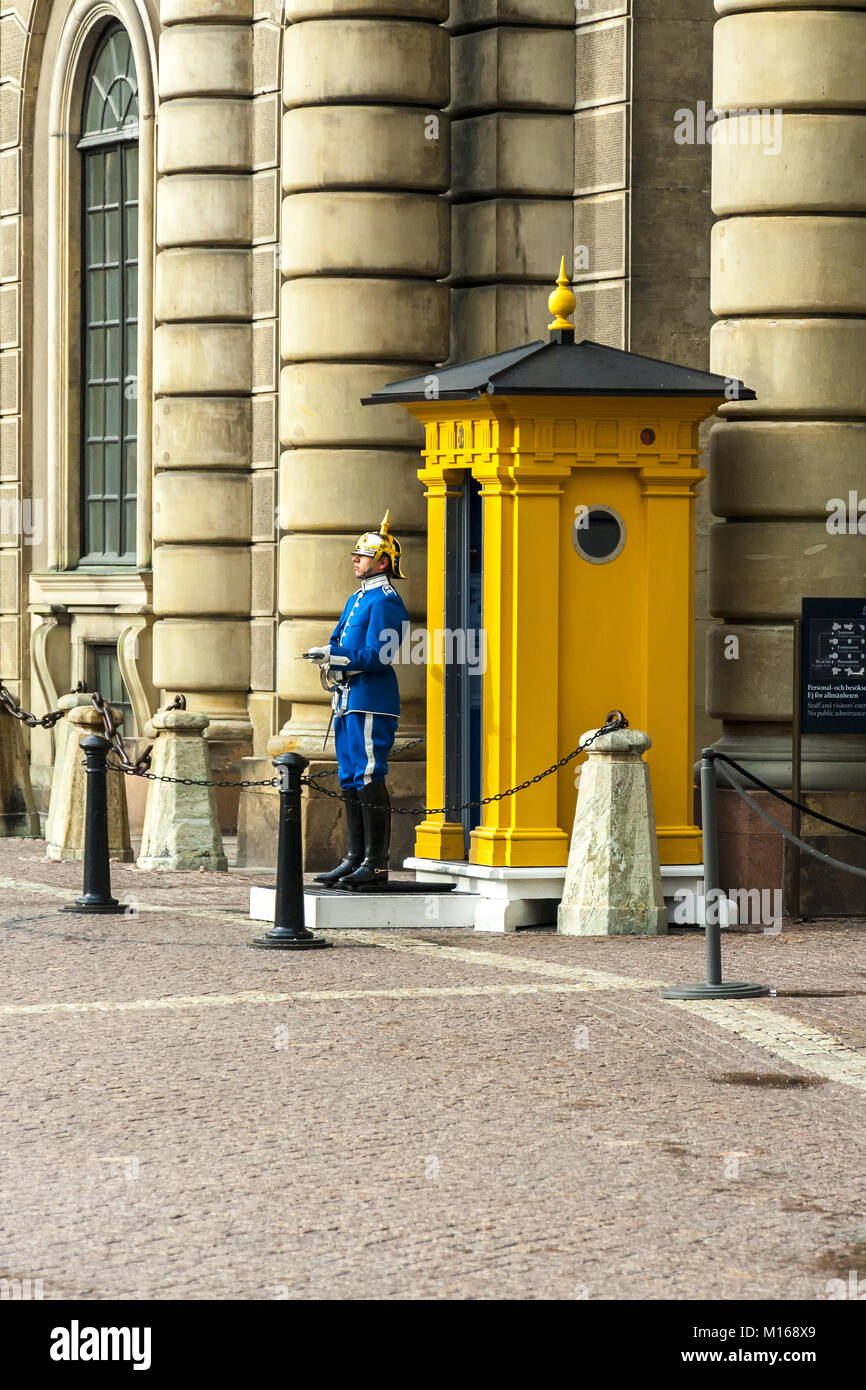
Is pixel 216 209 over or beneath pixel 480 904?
over

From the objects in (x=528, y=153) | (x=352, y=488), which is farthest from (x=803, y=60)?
(x=352, y=488)

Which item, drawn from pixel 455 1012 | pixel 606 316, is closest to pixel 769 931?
pixel 455 1012

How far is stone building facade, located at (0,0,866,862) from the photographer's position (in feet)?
43.0

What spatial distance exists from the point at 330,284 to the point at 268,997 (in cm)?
681

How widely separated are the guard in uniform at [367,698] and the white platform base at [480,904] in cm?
21

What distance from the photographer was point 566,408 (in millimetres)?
12328

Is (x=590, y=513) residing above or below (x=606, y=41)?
below

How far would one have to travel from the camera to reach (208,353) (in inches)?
709

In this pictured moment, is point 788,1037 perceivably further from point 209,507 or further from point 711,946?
point 209,507

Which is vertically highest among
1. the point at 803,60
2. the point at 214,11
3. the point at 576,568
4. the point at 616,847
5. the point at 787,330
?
the point at 214,11

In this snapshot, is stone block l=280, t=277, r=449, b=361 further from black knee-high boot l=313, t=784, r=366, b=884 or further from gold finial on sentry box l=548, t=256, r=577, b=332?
black knee-high boot l=313, t=784, r=366, b=884

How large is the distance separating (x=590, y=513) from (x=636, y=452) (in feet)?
1.24

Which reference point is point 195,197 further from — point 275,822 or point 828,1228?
point 828,1228

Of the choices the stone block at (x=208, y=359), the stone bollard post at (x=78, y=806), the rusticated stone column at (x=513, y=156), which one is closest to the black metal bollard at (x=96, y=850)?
the stone bollard post at (x=78, y=806)
